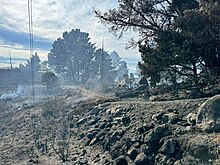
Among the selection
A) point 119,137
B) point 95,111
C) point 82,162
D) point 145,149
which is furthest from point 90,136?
point 145,149

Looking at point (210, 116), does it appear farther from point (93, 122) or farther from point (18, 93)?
point (18, 93)

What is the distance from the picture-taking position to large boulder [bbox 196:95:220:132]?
9219mm

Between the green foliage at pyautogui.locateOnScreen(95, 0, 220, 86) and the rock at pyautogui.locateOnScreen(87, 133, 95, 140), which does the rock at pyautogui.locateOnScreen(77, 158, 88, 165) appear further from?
the green foliage at pyautogui.locateOnScreen(95, 0, 220, 86)

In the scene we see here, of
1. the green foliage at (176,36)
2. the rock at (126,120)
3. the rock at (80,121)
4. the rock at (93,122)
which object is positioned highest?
the green foliage at (176,36)

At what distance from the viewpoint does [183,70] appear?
15391 millimetres

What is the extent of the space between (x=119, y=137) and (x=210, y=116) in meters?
5.61

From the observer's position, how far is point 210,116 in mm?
9594

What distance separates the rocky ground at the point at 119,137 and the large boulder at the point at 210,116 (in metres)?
0.03

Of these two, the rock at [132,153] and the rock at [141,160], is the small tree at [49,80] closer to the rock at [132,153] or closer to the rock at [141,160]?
the rock at [132,153]

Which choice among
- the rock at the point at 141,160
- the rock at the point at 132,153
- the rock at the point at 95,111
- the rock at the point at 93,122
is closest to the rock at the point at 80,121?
the rock at the point at 95,111

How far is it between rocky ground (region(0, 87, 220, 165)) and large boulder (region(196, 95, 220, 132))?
0.03 meters

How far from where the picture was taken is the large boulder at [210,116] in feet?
30.2

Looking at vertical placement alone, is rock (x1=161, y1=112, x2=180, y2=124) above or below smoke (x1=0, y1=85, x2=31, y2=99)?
above

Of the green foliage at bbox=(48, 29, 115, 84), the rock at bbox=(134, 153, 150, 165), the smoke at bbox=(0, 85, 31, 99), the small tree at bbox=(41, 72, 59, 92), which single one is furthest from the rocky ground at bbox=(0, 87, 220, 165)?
the green foliage at bbox=(48, 29, 115, 84)
